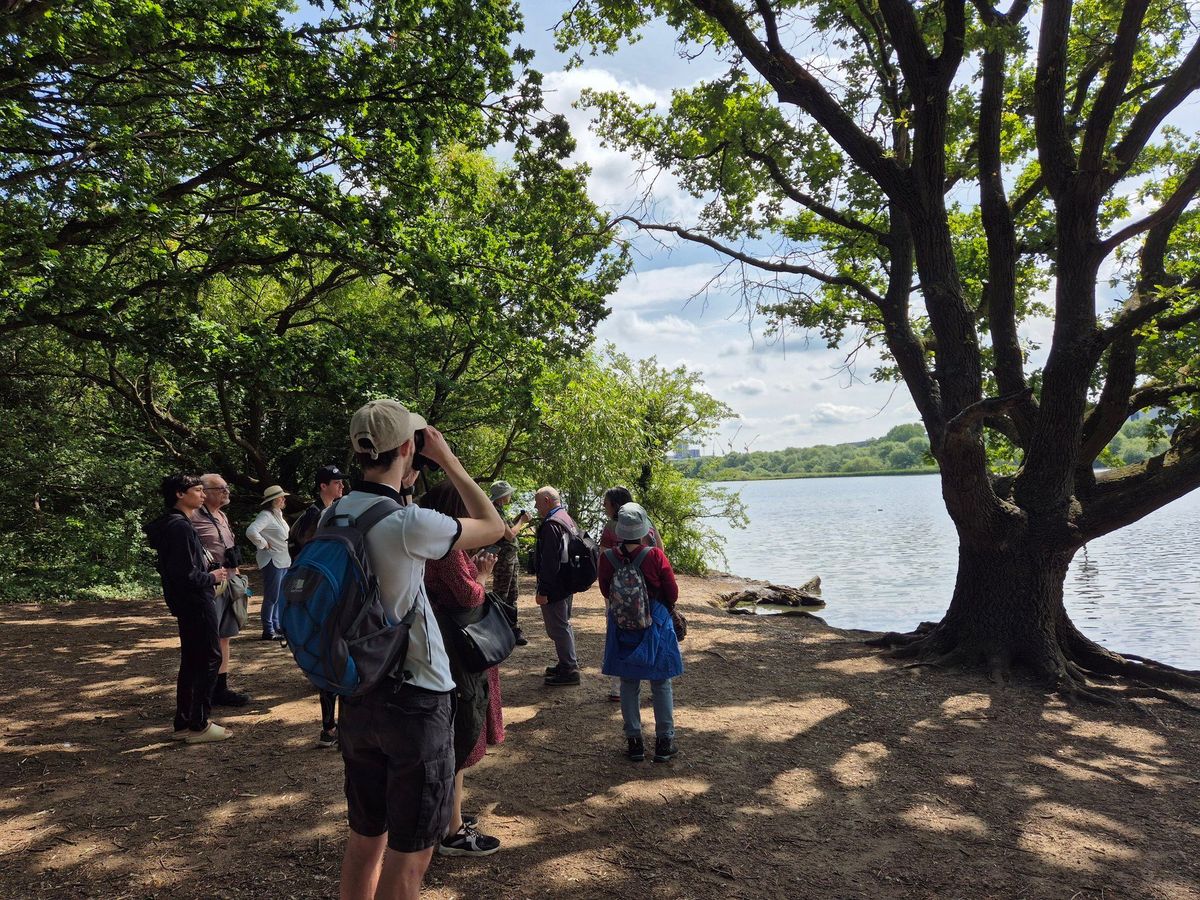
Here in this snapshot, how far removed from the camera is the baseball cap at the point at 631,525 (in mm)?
→ 4855

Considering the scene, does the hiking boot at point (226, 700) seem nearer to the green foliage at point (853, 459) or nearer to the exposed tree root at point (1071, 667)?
the exposed tree root at point (1071, 667)

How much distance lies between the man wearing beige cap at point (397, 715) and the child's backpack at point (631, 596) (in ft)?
8.13

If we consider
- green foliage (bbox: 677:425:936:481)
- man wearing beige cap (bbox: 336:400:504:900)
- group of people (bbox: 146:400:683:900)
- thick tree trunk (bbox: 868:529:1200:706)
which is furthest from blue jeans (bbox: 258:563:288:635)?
green foliage (bbox: 677:425:936:481)

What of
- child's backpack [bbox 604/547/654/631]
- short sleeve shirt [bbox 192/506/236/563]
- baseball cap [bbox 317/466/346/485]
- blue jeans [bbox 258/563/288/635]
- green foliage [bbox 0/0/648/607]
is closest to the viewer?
child's backpack [bbox 604/547/654/631]

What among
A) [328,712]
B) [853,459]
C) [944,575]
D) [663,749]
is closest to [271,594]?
[328,712]

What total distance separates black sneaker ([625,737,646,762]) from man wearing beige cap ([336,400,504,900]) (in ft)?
9.23

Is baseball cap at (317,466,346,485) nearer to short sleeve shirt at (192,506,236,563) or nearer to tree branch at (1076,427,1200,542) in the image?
short sleeve shirt at (192,506,236,563)

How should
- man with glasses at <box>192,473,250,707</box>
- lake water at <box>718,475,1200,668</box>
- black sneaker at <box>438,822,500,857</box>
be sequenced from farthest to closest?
lake water at <box>718,475,1200,668</box>, man with glasses at <box>192,473,250,707</box>, black sneaker at <box>438,822,500,857</box>

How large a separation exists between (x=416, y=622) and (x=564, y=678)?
5079 mm

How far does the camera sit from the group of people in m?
2.29

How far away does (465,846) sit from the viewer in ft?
12.1

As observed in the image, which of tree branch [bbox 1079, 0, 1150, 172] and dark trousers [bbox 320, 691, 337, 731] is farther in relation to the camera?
tree branch [bbox 1079, 0, 1150, 172]

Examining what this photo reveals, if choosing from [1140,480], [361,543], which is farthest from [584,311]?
[361,543]

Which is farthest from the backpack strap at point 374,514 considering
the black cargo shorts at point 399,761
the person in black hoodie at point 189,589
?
the person in black hoodie at point 189,589
